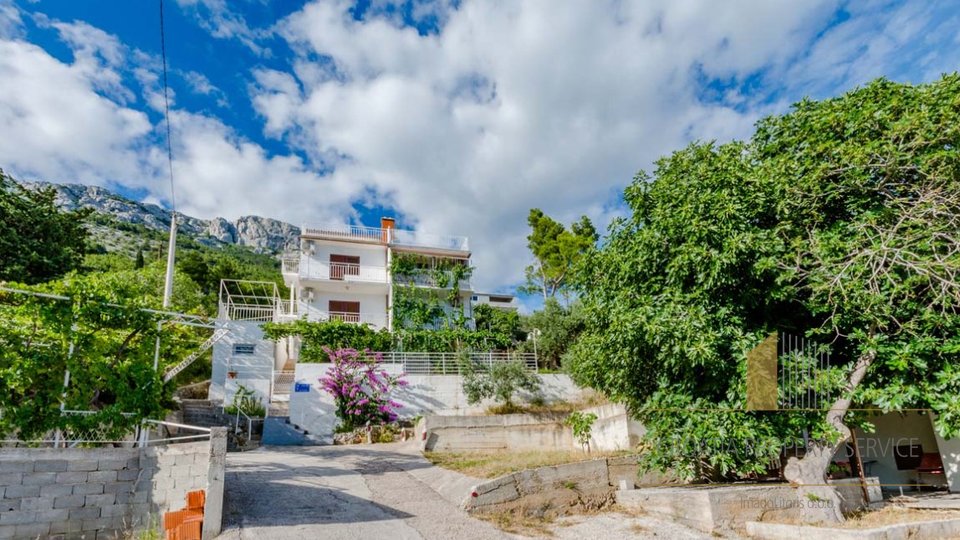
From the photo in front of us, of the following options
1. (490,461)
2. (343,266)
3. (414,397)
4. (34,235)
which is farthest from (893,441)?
(34,235)

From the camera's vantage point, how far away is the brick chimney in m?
25.5

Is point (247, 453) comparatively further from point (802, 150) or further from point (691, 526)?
point (802, 150)

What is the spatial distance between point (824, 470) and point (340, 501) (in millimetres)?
8057

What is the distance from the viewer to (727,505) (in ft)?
24.4

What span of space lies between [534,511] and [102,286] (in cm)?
836

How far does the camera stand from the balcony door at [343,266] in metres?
24.2

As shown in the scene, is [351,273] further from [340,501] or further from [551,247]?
[340,501]

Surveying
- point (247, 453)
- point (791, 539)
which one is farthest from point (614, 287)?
point (247, 453)

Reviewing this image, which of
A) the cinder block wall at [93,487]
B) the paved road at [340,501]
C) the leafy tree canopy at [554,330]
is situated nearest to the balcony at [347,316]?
the leafy tree canopy at [554,330]

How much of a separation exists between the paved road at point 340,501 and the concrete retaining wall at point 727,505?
2.94m

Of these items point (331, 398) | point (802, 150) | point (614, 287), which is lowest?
point (331, 398)

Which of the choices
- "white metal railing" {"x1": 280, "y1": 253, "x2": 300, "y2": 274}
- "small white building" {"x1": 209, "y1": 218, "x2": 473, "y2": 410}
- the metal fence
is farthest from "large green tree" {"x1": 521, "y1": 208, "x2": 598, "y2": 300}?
the metal fence

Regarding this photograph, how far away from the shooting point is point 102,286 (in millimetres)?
8273

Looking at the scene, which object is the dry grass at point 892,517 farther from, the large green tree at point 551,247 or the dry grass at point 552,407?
the large green tree at point 551,247
